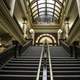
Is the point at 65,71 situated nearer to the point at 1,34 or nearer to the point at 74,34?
the point at 74,34

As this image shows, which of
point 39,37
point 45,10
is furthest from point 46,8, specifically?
point 39,37

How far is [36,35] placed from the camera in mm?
20797

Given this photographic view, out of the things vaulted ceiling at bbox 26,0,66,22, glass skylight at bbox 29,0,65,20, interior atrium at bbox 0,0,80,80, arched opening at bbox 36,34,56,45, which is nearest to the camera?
interior atrium at bbox 0,0,80,80

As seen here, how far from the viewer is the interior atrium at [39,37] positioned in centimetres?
498

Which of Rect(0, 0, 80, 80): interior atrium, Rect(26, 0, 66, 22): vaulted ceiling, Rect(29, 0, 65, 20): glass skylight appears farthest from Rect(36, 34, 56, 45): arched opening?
Rect(29, 0, 65, 20): glass skylight

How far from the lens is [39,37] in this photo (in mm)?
20828

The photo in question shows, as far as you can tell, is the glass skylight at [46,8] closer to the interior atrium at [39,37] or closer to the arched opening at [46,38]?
the interior atrium at [39,37]

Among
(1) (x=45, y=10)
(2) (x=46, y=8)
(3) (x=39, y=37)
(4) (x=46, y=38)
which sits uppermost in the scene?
(2) (x=46, y=8)

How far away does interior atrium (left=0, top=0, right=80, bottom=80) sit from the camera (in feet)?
16.3

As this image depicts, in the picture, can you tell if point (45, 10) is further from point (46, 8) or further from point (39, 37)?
point (39, 37)

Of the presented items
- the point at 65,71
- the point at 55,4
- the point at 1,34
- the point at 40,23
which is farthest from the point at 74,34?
the point at 40,23

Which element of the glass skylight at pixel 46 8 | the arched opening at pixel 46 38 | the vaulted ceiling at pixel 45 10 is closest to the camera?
the glass skylight at pixel 46 8

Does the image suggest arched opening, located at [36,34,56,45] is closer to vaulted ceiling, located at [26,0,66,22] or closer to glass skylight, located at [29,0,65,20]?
vaulted ceiling, located at [26,0,66,22]

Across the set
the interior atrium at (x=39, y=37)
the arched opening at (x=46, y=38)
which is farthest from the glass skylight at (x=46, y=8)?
the arched opening at (x=46, y=38)
